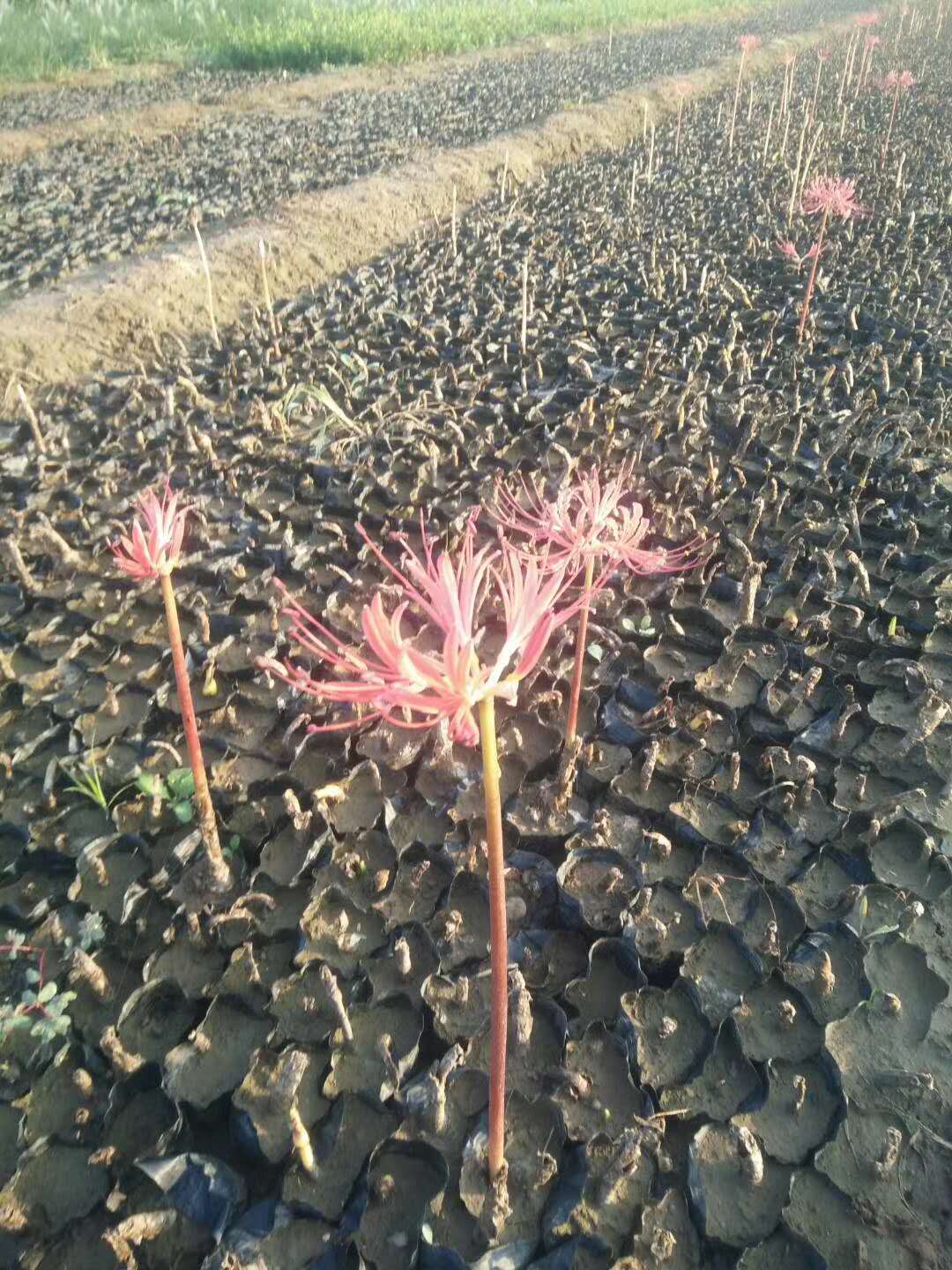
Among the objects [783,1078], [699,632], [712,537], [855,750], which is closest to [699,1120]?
[783,1078]

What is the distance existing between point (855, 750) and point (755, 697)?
398 millimetres

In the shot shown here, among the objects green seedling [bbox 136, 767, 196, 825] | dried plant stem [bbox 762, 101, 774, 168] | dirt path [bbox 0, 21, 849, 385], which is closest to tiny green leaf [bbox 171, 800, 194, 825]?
green seedling [bbox 136, 767, 196, 825]

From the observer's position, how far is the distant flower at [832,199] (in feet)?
20.5

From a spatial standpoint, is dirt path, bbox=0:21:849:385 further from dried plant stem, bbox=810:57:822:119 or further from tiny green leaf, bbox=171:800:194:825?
tiny green leaf, bbox=171:800:194:825

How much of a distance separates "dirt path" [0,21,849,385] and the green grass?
7833 millimetres

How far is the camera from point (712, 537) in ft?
12.8

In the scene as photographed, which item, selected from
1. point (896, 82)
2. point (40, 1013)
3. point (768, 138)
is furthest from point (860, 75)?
point (40, 1013)

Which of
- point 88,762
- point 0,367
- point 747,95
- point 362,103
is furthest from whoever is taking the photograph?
point 747,95

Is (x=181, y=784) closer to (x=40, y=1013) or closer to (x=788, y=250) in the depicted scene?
(x=40, y=1013)

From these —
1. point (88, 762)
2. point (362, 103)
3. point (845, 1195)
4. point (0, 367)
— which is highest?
point (362, 103)

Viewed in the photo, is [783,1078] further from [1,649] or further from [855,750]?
[1,649]

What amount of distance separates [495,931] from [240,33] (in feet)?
70.6

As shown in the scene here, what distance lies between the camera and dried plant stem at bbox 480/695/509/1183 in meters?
1.26

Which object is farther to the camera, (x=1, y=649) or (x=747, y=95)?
(x=747, y=95)
